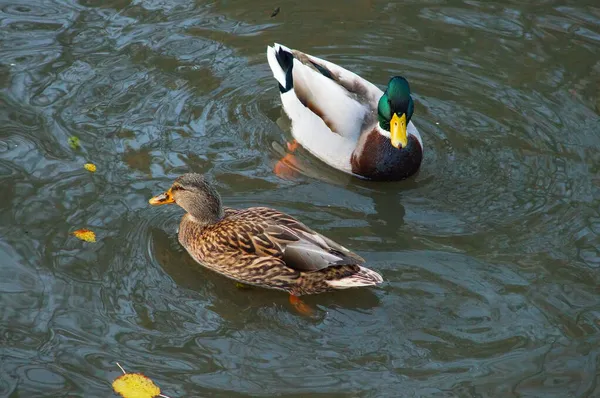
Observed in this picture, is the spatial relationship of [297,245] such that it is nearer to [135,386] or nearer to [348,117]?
[135,386]

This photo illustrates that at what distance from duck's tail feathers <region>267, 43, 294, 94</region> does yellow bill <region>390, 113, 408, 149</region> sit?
1.19m

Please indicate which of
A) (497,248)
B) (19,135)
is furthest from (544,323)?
(19,135)

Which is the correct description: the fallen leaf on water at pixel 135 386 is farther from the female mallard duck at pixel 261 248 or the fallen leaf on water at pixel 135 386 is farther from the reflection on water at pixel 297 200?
the female mallard duck at pixel 261 248

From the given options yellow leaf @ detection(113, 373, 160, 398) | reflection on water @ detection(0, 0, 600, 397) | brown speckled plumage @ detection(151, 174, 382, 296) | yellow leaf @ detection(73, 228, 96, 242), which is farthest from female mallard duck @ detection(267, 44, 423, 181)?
yellow leaf @ detection(113, 373, 160, 398)

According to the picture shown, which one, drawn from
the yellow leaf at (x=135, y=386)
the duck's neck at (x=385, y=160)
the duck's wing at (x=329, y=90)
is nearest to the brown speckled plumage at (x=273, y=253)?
the yellow leaf at (x=135, y=386)

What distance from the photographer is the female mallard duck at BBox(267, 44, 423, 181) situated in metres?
7.71

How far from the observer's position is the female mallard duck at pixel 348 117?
25.3 feet

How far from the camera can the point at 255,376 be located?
5555 mm

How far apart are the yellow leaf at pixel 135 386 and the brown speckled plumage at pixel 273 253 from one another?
3.91 feet

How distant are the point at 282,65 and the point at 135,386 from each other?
4.01 metres

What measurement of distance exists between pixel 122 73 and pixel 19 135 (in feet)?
4.24

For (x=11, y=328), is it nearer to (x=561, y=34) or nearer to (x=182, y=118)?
(x=182, y=118)

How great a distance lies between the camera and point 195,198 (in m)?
6.57

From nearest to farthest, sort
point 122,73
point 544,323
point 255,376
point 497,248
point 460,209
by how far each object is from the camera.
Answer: point 255,376 < point 544,323 < point 497,248 < point 460,209 < point 122,73
